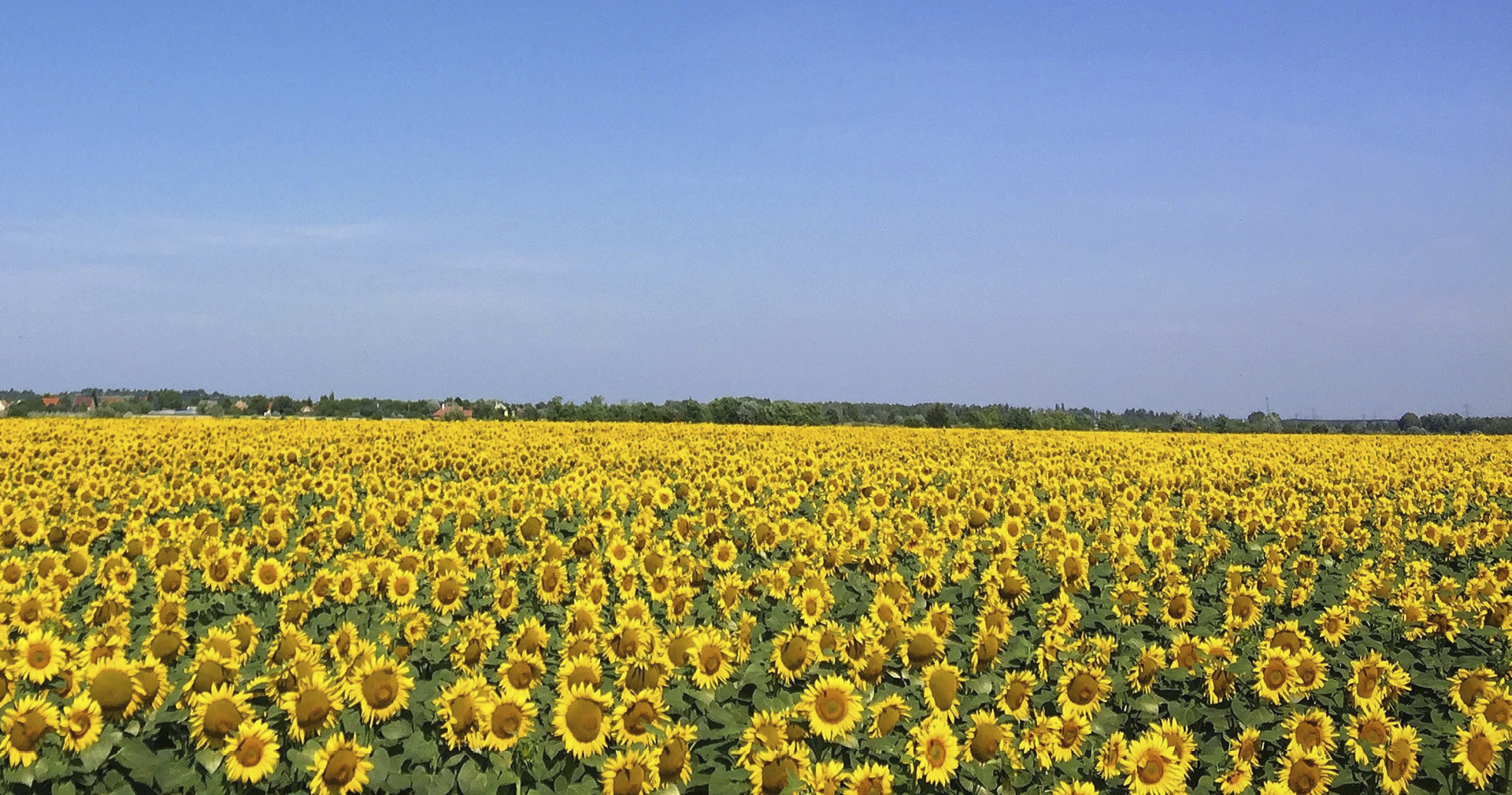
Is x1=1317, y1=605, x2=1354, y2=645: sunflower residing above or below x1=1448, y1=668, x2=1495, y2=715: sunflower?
above

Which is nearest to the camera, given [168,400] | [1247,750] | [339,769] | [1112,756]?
[339,769]

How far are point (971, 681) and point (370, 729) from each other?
3858 millimetres

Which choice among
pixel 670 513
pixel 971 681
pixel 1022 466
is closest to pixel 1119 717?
pixel 971 681

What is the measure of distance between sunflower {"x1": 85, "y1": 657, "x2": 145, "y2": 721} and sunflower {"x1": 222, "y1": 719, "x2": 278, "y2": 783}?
81 cm

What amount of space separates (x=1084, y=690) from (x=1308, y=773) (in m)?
1.42

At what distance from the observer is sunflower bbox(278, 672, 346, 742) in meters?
5.66

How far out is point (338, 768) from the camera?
5445mm

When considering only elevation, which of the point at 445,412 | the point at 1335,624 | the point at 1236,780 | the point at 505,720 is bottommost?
the point at 1236,780

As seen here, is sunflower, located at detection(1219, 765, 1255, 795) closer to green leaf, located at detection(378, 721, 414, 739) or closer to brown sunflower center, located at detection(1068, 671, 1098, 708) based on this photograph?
brown sunflower center, located at detection(1068, 671, 1098, 708)

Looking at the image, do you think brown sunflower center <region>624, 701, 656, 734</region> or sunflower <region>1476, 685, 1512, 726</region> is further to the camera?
sunflower <region>1476, 685, 1512, 726</region>

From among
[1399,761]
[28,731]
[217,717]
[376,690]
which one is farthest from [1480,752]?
[28,731]

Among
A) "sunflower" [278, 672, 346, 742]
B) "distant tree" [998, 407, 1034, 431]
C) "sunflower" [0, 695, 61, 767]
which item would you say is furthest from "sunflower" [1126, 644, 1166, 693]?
"distant tree" [998, 407, 1034, 431]

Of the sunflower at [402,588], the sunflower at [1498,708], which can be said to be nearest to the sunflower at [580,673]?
the sunflower at [402,588]

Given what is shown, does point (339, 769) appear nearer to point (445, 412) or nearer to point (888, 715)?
point (888, 715)
